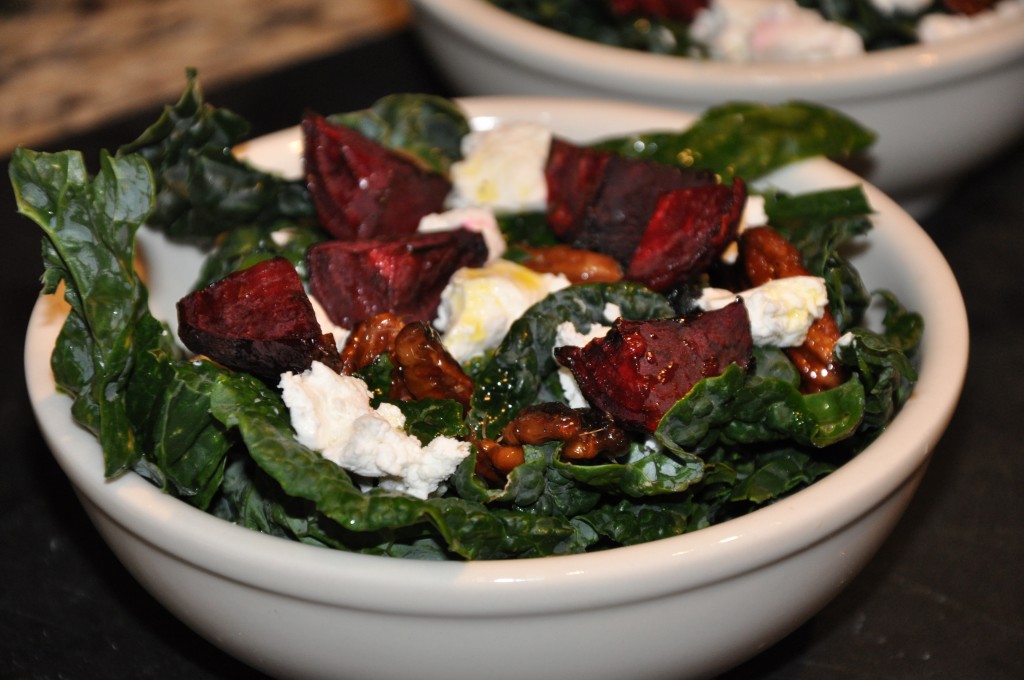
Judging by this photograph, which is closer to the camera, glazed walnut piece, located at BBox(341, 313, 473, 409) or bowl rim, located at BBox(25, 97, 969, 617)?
bowl rim, located at BBox(25, 97, 969, 617)

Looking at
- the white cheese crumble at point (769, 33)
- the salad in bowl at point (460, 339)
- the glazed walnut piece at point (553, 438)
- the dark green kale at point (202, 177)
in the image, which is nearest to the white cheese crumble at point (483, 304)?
the salad in bowl at point (460, 339)

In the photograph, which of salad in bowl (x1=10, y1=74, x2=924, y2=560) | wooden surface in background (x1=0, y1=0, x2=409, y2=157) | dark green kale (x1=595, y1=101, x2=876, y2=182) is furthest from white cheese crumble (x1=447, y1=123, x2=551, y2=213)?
wooden surface in background (x1=0, y1=0, x2=409, y2=157)

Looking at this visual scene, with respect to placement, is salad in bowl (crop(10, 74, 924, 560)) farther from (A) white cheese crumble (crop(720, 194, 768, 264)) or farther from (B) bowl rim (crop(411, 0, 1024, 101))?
(B) bowl rim (crop(411, 0, 1024, 101))

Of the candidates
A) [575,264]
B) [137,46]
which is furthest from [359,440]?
[137,46]

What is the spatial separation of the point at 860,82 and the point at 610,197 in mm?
395

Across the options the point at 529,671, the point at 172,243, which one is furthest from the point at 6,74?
the point at 529,671

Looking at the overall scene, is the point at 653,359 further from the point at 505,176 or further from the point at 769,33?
the point at 769,33

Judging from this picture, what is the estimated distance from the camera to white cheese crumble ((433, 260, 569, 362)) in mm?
969

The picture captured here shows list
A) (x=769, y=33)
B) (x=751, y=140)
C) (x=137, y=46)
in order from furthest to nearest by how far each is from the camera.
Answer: (x=137, y=46) < (x=769, y=33) < (x=751, y=140)

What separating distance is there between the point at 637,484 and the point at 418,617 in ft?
0.61

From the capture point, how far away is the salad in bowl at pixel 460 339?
0.85 metres

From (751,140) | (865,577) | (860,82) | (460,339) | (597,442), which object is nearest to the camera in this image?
(597,442)

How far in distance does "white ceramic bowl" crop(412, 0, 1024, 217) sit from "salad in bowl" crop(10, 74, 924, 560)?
0.22 meters

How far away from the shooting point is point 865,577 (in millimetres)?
1082
